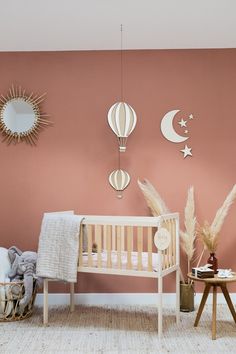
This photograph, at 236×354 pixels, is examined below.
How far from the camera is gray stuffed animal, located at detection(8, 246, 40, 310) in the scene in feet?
12.0

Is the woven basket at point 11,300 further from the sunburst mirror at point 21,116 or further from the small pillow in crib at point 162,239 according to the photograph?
the sunburst mirror at point 21,116

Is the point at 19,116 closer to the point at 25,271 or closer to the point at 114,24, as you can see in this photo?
the point at 114,24

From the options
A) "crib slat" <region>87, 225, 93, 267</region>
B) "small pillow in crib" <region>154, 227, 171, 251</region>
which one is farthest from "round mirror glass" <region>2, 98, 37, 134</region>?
"small pillow in crib" <region>154, 227, 171, 251</region>

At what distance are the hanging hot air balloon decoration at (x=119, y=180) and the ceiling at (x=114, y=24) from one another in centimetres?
112

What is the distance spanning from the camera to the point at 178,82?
4250mm

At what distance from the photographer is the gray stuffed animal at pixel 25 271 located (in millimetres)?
3645

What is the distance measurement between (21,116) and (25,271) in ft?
4.61

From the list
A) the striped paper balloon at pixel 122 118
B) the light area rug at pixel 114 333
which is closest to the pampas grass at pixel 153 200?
the striped paper balloon at pixel 122 118

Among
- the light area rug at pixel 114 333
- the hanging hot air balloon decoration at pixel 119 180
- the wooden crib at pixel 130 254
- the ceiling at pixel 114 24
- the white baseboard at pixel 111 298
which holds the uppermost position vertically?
the ceiling at pixel 114 24

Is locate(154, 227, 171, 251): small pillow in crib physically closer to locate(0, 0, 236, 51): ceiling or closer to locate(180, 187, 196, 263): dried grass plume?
locate(180, 187, 196, 263): dried grass plume

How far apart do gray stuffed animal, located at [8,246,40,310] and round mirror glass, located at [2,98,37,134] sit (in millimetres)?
1149

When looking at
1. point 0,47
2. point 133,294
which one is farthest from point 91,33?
point 133,294

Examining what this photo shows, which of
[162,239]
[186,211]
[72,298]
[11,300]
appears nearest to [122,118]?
[186,211]

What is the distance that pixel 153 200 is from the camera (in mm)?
4031
